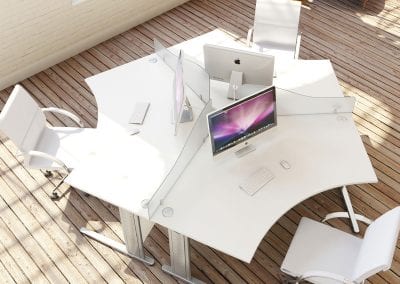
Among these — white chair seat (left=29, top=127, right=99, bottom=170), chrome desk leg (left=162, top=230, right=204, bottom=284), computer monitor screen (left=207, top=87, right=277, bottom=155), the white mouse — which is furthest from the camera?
white chair seat (left=29, top=127, right=99, bottom=170)

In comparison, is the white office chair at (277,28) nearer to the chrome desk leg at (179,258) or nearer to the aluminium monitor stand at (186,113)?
the aluminium monitor stand at (186,113)

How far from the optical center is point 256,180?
3.45 meters

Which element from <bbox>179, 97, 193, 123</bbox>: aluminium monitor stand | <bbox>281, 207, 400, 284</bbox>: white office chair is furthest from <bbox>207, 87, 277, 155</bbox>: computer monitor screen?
<bbox>281, 207, 400, 284</bbox>: white office chair

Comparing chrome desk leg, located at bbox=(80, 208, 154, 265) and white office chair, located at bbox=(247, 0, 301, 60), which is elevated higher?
white office chair, located at bbox=(247, 0, 301, 60)

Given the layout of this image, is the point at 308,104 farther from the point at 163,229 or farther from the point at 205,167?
the point at 163,229

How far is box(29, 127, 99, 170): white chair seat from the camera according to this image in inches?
158

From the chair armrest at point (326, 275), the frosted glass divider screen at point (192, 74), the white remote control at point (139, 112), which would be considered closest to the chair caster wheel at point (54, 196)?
the white remote control at point (139, 112)

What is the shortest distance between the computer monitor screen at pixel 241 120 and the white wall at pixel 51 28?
112 inches

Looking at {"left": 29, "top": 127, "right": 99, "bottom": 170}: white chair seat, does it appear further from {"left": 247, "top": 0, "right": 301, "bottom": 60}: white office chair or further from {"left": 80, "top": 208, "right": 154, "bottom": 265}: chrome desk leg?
{"left": 247, "top": 0, "right": 301, "bottom": 60}: white office chair

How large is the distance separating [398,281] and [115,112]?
2.65 meters

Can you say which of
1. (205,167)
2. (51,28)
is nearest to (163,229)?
(205,167)

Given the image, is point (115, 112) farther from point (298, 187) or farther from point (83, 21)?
point (83, 21)

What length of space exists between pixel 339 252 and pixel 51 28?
3.93 m

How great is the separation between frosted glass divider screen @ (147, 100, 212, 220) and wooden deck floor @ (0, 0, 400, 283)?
2.68ft
